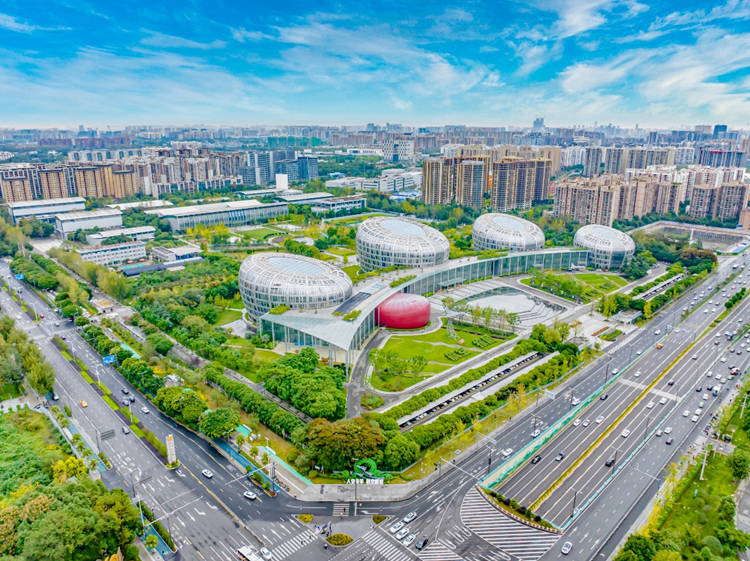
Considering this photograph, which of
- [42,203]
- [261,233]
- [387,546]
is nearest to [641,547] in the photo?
[387,546]

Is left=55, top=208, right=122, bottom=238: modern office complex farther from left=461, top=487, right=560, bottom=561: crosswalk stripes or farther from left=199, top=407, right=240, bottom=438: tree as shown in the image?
left=461, top=487, right=560, bottom=561: crosswalk stripes

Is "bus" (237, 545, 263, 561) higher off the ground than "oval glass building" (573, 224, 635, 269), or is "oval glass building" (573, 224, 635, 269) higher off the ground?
"oval glass building" (573, 224, 635, 269)

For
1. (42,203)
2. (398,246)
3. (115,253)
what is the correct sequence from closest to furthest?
(398,246) → (115,253) → (42,203)

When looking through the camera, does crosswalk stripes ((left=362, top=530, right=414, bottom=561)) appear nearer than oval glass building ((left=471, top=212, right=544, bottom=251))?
Yes

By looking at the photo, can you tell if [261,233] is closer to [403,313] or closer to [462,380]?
[403,313]

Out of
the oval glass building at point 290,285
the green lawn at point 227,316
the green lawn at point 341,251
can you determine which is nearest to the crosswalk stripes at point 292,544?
the oval glass building at point 290,285

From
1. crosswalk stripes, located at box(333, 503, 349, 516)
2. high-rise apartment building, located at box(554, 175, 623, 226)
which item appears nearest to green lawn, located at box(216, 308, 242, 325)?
crosswalk stripes, located at box(333, 503, 349, 516)

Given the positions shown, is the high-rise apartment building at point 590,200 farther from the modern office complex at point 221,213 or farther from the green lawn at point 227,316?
the green lawn at point 227,316

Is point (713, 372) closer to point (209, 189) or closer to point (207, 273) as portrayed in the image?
point (207, 273)
